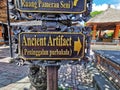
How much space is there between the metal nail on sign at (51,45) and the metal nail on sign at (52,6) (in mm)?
395

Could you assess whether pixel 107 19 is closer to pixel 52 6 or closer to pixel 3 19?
pixel 3 19

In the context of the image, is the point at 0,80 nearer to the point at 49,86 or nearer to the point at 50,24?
the point at 49,86

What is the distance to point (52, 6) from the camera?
2586mm

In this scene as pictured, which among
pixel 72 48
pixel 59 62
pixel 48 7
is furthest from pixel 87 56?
pixel 48 7

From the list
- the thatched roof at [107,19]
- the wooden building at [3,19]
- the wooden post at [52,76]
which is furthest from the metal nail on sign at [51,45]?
the thatched roof at [107,19]

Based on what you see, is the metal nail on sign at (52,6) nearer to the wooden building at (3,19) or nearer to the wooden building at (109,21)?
the wooden building at (3,19)

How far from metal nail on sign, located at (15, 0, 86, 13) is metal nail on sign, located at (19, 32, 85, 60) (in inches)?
15.6

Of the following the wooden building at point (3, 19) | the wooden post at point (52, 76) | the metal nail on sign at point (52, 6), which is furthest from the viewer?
the wooden building at point (3, 19)

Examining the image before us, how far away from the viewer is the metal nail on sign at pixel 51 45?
2.62 m

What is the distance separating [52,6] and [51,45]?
0.67 m

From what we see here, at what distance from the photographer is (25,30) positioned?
2.65 metres

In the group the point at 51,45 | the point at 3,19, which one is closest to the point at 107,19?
the point at 3,19

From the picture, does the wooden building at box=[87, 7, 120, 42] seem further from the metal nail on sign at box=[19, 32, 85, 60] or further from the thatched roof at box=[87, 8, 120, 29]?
the metal nail on sign at box=[19, 32, 85, 60]

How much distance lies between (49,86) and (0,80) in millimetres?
3514
